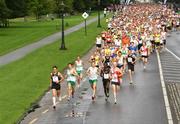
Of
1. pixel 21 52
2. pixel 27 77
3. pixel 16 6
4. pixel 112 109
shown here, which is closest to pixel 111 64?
pixel 27 77

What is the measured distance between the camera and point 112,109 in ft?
70.7

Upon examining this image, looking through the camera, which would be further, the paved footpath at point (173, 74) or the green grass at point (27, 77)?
the paved footpath at point (173, 74)

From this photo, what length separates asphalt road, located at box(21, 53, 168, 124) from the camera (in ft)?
64.2

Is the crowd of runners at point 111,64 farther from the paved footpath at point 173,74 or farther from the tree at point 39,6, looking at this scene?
the tree at point 39,6

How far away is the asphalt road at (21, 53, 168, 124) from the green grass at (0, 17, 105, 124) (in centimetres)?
96

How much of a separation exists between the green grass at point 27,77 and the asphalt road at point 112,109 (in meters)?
0.96

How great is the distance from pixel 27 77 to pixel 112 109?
9.52 metres

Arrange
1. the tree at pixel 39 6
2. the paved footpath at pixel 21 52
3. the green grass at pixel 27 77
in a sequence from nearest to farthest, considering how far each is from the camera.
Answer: the green grass at pixel 27 77, the paved footpath at pixel 21 52, the tree at pixel 39 6

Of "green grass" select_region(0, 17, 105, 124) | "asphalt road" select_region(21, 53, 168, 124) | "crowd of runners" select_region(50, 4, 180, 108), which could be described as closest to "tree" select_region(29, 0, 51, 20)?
"green grass" select_region(0, 17, 105, 124)

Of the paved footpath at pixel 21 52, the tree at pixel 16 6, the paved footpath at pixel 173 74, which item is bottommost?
the paved footpath at pixel 21 52

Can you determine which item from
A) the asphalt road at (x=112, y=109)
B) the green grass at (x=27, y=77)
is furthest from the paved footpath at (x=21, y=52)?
the asphalt road at (x=112, y=109)

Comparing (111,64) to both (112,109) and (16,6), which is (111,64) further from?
(16,6)

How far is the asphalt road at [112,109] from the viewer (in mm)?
19562

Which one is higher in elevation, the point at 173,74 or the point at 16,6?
the point at 16,6
